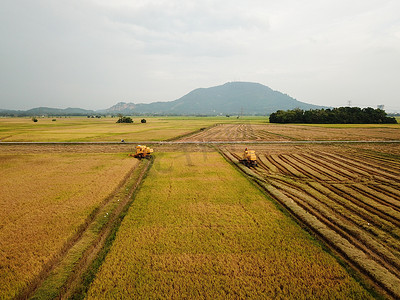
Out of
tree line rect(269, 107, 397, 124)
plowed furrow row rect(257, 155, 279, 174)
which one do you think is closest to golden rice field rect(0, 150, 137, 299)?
plowed furrow row rect(257, 155, 279, 174)

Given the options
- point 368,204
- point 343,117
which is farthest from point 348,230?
point 343,117

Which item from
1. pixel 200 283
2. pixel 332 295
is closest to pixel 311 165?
pixel 332 295

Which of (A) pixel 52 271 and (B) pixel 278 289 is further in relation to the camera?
(A) pixel 52 271

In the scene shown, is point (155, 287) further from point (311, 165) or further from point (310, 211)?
point (311, 165)

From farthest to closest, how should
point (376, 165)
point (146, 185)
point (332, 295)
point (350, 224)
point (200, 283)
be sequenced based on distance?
point (376, 165)
point (146, 185)
point (350, 224)
point (200, 283)
point (332, 295)

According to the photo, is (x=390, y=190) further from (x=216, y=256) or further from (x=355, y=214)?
(x=216, y=256)

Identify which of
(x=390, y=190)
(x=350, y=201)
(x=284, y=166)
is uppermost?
(x=284, y=166)

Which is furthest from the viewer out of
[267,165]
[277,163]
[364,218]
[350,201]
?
[277,163]

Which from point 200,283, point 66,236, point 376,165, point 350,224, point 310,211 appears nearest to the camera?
point 200,283
